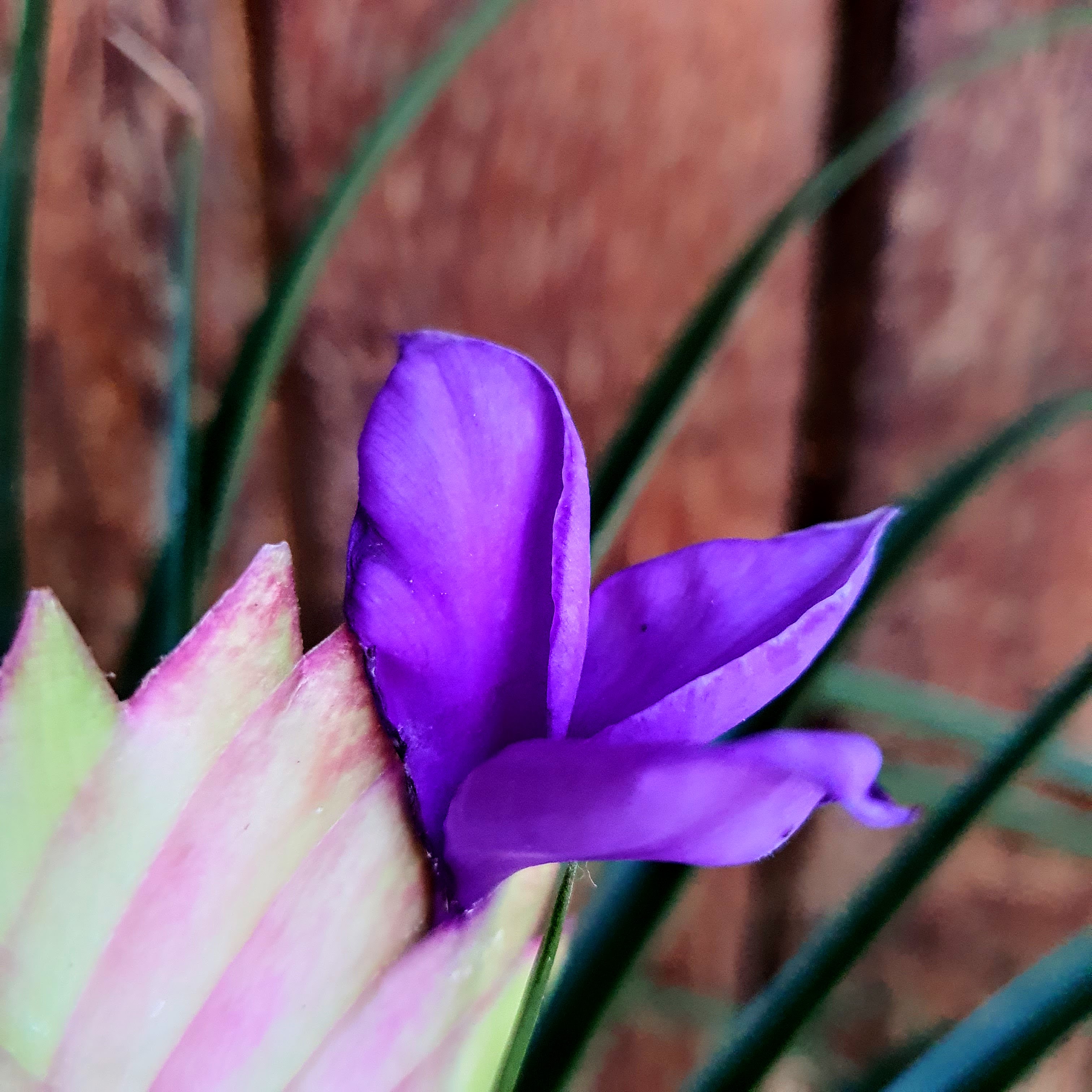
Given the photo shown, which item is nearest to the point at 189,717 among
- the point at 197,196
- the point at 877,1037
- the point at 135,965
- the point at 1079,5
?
the point at 135,965

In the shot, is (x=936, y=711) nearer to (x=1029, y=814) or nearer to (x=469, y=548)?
(x=1029, y=814)

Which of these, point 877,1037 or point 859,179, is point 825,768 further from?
point 877,1037

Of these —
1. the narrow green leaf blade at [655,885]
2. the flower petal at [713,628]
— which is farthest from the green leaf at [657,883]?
the flower petal at [713,628]

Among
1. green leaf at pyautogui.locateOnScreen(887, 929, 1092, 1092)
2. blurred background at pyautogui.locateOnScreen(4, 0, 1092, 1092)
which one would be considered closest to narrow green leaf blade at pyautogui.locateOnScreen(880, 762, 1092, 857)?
blurred background at pyautogui.locateOnScreen(4, 0, 1092, 1092)

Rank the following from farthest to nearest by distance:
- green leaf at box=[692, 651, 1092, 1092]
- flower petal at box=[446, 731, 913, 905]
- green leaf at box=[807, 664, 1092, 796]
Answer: green leaf at box=[807, 664, 1092, 796], green leaf at box=[692, 651, 1092, 1092], flower petal at box=[446, 731, 913, 905]

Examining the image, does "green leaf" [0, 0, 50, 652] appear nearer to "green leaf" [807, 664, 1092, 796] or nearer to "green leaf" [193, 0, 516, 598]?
"green leaf" [193, 0, 516, 598]

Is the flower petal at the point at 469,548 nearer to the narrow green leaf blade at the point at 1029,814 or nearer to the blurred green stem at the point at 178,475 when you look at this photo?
the blurred green stem at the point at 178,475

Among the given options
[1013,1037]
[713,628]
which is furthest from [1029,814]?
[713,628]

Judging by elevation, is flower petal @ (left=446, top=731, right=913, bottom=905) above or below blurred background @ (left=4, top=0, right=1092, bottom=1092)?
below
